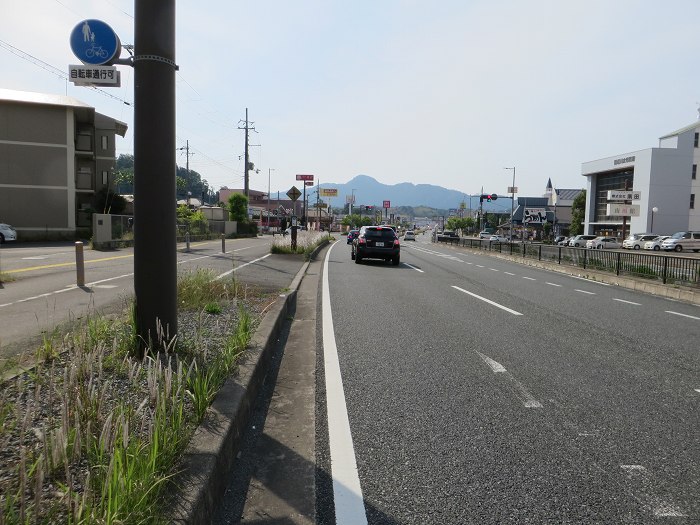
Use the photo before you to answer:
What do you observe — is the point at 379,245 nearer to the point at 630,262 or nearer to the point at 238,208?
the point at 630,262

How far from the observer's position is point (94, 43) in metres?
5.48

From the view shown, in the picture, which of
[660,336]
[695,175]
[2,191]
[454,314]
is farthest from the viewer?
[695,175]

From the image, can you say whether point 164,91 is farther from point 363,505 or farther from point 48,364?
point 363,505

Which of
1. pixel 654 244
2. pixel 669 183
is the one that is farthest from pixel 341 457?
pixel 669 183

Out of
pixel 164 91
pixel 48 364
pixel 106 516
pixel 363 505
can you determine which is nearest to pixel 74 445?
pixel 106 516

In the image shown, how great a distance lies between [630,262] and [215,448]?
59.5 ft

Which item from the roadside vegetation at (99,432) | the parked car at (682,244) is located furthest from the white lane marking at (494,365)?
the parked car at (682,244)

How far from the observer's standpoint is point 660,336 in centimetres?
800


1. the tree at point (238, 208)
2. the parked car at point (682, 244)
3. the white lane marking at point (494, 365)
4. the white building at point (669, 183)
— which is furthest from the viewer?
the white building at point (669, 183)

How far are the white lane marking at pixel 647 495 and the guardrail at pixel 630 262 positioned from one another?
504 inches

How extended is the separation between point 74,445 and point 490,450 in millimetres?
2694

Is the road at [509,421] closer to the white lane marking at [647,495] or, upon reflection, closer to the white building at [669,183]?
the white lane marking at [647,495]

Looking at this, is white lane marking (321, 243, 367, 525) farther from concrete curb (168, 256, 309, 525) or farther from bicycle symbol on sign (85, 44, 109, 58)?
bicycle symbol on sign (85, 44, 109, 58)

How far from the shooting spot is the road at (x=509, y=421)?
3002 mm
